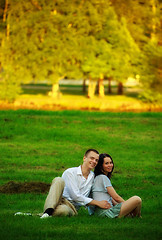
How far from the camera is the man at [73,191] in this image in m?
9.10

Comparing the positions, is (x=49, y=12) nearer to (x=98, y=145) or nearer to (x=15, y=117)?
(x=15, y=117)

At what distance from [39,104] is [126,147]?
1976 cm

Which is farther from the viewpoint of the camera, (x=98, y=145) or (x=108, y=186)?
(x=98, y=145)

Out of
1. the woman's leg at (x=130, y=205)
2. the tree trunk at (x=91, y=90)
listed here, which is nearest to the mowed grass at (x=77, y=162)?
the woman's leg at (x=130, y=205)

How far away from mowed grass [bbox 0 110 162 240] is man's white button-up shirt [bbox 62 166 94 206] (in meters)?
0.32

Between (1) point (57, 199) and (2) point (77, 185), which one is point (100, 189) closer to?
(2) point (77, 185)

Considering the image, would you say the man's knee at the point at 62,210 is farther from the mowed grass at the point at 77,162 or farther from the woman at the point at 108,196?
the woman at the point at 108,196

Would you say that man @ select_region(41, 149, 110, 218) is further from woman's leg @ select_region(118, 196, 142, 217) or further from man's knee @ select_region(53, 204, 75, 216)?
woman's leg @ select_region(118, 196, 142, 217)

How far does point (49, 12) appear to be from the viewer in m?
43.4

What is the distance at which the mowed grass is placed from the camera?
8.13 meters

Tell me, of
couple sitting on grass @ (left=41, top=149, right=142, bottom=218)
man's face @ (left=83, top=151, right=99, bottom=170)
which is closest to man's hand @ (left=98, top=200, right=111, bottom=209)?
couple sitting on grass @ (left=41, top=149, right=142, bottom=218)

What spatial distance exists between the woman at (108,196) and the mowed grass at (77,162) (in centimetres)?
20

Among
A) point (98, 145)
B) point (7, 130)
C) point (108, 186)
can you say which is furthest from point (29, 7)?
point (108, 186)

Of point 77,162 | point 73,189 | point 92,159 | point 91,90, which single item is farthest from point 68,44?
point 92,159
